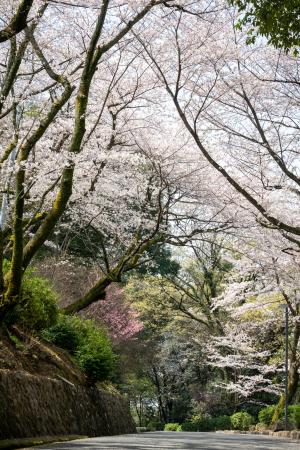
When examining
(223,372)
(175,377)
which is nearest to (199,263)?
(223,372)

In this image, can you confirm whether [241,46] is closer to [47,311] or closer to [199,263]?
[47,311]

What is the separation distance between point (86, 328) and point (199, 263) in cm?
1683

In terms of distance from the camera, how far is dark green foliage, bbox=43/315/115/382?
1154 centimetres

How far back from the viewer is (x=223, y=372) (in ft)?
98.4

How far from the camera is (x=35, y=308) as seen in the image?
10.8m

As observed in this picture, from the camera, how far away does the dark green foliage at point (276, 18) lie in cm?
706

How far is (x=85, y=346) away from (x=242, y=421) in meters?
14.6

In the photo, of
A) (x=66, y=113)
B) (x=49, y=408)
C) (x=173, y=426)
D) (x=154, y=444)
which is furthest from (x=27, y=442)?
(x=173, y=426)

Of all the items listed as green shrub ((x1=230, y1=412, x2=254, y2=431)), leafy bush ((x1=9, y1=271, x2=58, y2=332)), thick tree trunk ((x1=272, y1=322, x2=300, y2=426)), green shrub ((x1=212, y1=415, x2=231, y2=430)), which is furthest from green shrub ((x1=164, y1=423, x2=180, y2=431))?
leafy bush ((x1=9, y1=271, x2=58, y2=332))

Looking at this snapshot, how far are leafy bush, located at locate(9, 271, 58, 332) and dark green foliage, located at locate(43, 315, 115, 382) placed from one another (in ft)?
3.16

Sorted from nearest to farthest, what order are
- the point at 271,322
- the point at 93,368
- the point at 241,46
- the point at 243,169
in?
the point at 241,46
the point at 93,368
the point at 243,169
the point at 271,322

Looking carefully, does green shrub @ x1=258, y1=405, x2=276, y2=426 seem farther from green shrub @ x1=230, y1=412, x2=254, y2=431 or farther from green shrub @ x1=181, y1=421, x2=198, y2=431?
green shrub @ x1=181, y1=421, x2=198, y2=431

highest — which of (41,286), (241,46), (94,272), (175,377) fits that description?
(241,46)

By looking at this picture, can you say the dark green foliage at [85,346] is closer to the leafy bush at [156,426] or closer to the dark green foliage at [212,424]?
the dark green foliage at [212,424]
